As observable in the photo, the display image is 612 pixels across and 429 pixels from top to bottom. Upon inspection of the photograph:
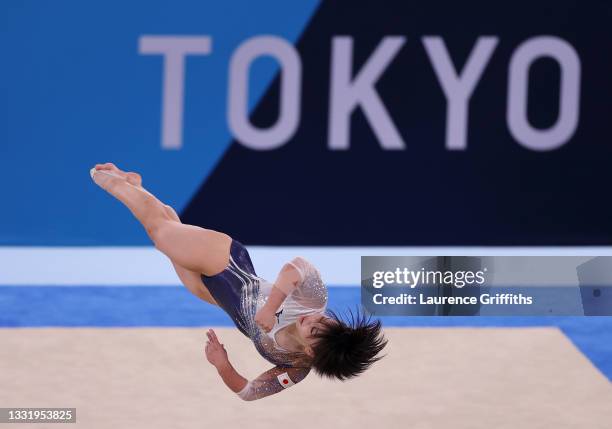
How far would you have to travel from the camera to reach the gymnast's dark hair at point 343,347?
581 centimetres

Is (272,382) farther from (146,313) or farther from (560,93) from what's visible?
(560,93)

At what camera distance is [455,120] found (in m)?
11.0

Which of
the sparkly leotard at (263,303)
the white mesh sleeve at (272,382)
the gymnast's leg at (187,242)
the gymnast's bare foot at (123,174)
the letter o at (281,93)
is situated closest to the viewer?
the sparkly leotard at (263,303)

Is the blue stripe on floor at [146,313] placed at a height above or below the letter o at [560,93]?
below

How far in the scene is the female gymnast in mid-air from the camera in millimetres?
5801

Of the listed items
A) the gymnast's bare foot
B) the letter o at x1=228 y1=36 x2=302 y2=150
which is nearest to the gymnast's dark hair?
the gymnast's bare foot

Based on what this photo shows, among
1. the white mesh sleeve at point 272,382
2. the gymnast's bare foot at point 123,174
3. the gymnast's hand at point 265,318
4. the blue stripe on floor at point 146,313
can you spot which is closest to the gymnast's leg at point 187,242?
the gymnast's bare foot at point 123,174

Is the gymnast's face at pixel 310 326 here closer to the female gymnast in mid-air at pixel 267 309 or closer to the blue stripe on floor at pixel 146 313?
the female gymnast in mid-air at pixel 267 309

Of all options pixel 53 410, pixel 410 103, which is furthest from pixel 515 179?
pixel 53 410

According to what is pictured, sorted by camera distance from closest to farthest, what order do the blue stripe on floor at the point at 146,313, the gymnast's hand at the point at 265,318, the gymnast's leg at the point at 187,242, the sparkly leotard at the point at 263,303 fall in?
the gymnast's hand at the point at 265,318 → the sparkly leotard at the point at 263,303 → the gymnast's leg at the point at 187,242 → the blue stripe on floor at the point at 146,313

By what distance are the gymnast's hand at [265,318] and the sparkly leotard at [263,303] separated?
0.25ft

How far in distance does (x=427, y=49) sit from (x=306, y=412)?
13.5ft

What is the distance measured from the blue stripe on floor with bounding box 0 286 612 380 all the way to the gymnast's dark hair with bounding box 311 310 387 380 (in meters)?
3.63

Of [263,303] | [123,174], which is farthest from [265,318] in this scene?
[123,174]
